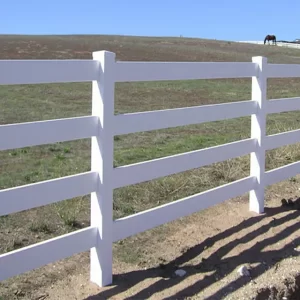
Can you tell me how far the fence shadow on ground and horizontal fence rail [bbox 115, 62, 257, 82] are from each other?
1.50 meters

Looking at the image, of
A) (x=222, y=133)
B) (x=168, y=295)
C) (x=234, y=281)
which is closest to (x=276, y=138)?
(x=234, y=281)

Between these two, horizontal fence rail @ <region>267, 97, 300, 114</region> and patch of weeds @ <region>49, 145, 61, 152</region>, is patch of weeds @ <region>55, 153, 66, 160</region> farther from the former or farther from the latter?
horizontal fence rail @ <region>267, 97, 300, 114</region>

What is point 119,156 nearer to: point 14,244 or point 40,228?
point 40,228

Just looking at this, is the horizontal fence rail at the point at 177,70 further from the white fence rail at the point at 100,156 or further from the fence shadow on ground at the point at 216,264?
the fence shadow on ground at the point at 216,264

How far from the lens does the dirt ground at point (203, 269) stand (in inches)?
165

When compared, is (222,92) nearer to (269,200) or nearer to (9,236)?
(269,200)

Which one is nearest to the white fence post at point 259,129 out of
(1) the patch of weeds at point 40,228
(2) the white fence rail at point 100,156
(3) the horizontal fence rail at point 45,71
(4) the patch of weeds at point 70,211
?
(2) the white fence rail at point 100,156

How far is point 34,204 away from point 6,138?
1.61 ft

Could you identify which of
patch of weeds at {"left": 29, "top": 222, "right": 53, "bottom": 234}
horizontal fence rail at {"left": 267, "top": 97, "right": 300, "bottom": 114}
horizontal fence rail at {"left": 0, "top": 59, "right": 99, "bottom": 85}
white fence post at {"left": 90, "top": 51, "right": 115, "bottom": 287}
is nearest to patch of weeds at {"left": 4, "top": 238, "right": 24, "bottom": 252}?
patch of weeds at {"left": 29, "top": 222, "right": 53, "bottom": 234}

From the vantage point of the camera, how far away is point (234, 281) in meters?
4.39

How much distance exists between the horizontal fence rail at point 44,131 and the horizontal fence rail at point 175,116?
0.29 metres

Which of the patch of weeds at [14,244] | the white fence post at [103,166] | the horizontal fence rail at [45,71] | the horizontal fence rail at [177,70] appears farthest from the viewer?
the patch of weeds at [14,244]

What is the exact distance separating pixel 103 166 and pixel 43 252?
2.48 ft

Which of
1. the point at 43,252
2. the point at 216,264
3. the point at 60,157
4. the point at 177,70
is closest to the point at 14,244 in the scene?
the point at 43,252
